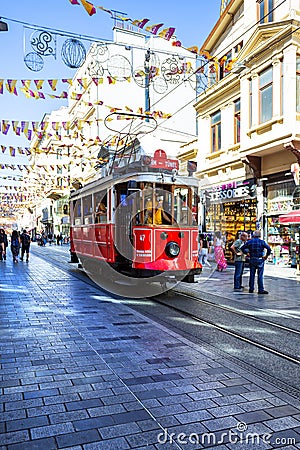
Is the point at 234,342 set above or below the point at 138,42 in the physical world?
below

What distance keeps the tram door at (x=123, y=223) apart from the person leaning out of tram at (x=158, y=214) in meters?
0.50

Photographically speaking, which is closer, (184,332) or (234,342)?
(234,342)

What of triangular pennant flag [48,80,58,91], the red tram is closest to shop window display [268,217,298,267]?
the red tram

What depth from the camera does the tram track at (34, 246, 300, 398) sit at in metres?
5.02

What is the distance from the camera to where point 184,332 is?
675 centimetres

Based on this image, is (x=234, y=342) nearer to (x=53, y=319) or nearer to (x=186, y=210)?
(x=53, y=319)

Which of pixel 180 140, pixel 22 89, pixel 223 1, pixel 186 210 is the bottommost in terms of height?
pixel 186 210

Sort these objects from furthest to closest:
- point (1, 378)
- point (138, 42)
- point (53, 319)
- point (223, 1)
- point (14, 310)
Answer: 1. point (138, 42)
2. point (223, 1)
3. point (14, 310)
4. point (53, 319)
5. point (1, 378)

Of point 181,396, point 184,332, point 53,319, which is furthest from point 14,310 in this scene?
point 181,396

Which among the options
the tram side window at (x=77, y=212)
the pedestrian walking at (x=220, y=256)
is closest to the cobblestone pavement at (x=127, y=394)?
the tram side window at (x=77, y=212)

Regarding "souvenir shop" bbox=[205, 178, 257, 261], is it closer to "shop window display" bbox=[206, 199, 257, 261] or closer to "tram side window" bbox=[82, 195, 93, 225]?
"shop window display" bbox=[206, 199, 257, 261]

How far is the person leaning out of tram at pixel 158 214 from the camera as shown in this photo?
994 cm

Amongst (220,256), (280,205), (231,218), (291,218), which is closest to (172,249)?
(291,218)

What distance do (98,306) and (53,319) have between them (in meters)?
1.50
